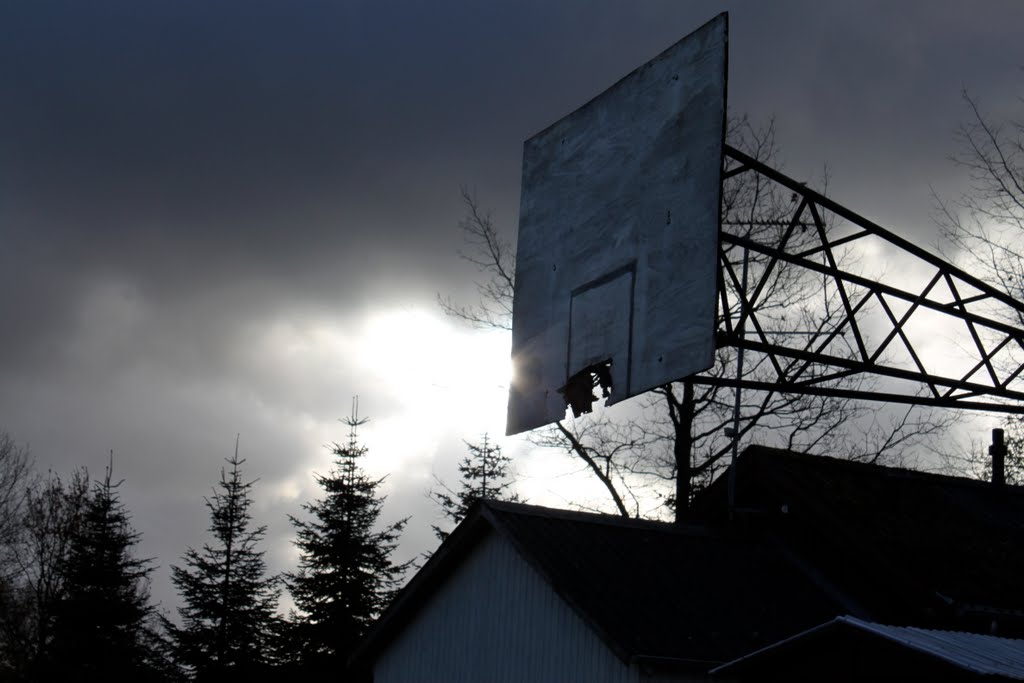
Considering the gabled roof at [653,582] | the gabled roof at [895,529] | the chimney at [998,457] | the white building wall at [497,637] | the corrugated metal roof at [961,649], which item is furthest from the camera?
the chimney at [998,457]

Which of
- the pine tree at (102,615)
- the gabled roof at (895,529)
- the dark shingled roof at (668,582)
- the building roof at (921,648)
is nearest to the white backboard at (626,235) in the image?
the building roof at (921,648)

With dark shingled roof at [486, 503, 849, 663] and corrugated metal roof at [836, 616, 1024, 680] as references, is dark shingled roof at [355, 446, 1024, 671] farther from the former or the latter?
corrugated metal roof at [836, 616, 1024, 680]

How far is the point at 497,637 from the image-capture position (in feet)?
64.1

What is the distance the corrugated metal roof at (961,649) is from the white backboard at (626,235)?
3.69 m

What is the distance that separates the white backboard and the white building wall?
5.73 m

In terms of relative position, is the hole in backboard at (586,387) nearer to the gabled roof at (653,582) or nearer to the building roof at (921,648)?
the building roof at (921,648)

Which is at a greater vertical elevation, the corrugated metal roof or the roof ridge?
the roof ridge

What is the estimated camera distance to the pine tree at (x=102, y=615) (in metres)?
35.8

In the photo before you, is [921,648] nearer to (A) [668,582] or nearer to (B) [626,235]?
(B) [626,235]

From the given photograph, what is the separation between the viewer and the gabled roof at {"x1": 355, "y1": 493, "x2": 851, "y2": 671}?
1730 centimetres

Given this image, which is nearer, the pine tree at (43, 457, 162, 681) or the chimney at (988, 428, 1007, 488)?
the chimney at (988, 428, 1007, 488)

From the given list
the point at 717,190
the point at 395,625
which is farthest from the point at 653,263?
the point at 395,625

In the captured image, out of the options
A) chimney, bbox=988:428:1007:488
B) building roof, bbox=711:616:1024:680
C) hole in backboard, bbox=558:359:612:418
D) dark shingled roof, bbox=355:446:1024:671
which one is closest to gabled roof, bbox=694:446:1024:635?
dark shingled roof, bbox=355:446:1024:671

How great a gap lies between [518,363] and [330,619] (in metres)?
24.2
